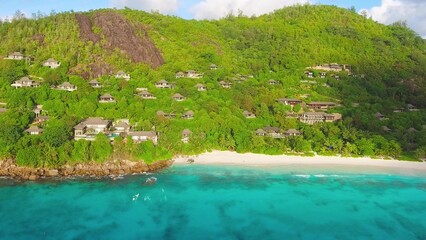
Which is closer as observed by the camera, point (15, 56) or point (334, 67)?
point (15, 56)

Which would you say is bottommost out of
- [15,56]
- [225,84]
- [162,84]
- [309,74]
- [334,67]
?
[162,84]

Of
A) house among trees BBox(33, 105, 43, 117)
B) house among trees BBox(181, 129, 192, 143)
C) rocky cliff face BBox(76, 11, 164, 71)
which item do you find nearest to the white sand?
house among trees BBox(181, 129, 192, 143)

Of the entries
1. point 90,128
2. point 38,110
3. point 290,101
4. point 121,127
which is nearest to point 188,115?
point 121,127

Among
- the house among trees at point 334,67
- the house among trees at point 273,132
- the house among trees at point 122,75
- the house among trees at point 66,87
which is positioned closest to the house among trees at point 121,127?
the house among trees at point 66,87

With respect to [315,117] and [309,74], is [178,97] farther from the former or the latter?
[309,74]

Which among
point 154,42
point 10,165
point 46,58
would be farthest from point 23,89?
point 154,42

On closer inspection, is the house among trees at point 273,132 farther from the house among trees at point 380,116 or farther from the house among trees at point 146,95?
the house among trees at point 146,95
